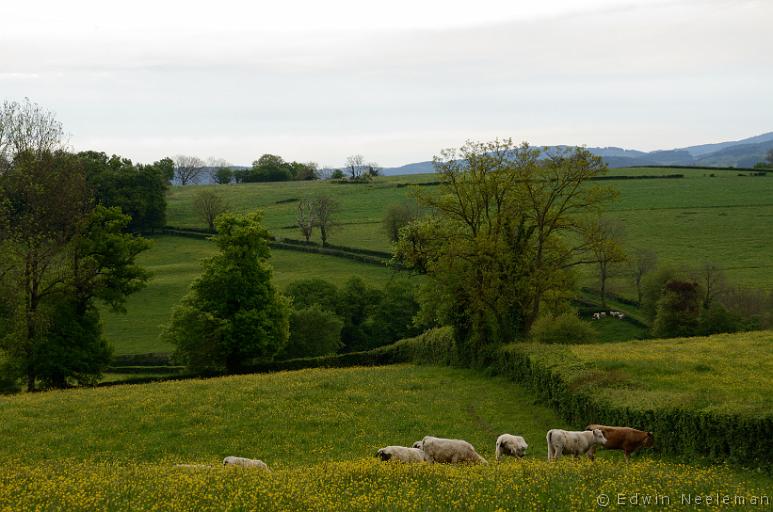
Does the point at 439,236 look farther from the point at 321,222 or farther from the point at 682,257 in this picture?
the point at 321,222

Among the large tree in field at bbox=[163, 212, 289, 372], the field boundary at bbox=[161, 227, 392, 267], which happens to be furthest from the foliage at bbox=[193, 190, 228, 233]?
the large tree in field at bbox=[163, 212, 289, 372]

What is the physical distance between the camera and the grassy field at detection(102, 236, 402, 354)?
85.4 m

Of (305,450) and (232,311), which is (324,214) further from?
(305,450)

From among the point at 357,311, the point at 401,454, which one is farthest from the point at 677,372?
the point at 357,311

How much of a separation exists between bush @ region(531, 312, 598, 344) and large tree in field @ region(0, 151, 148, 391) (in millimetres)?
33703

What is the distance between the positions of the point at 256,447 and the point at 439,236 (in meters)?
26.3

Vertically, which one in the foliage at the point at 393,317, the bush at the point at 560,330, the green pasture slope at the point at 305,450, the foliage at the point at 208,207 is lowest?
the foliage at the point at 393,317

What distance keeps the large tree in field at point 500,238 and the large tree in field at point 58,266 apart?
23359 millimetres

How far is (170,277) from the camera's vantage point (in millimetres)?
106812

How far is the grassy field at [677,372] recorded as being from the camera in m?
25.7

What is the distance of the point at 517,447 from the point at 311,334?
5684cm

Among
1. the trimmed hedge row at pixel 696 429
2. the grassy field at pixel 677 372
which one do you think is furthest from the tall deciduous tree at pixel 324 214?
the trimmed hedge row at pixel 696 429

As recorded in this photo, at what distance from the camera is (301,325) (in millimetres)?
79812

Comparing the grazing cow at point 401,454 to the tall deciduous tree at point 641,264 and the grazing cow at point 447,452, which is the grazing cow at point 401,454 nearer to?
the grazing cow at point 447,452
